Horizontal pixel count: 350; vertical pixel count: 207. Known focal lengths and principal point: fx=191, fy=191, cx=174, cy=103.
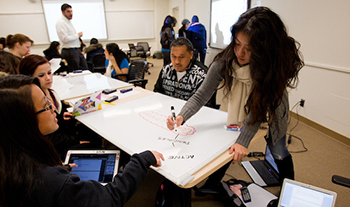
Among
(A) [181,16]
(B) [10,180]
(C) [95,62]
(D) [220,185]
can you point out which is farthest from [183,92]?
(A) [181,16]

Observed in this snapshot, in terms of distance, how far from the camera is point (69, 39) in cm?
349

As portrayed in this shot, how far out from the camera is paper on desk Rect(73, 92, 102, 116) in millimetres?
1520

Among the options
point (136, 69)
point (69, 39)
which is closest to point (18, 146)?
point (136, 69)

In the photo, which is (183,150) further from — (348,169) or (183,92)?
(348,169)

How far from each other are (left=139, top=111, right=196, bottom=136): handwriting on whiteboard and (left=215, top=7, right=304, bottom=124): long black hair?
1.33ft

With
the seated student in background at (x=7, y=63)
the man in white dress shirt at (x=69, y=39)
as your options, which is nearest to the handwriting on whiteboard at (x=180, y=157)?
the seated student in background at (x=7, y=63)

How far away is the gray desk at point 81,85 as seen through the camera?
82.5 inches

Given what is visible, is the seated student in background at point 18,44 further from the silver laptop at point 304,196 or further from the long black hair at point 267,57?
the silver laptop at point 304,196

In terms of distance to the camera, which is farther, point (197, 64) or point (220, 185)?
point (197, 64)

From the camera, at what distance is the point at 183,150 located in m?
1.04

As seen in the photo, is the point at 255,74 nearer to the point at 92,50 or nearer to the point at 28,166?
the point at 28,166

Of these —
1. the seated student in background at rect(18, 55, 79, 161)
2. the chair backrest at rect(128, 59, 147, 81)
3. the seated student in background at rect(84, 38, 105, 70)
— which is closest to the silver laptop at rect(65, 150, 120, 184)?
the seated student in background at rect(18, 55, 79, 161)

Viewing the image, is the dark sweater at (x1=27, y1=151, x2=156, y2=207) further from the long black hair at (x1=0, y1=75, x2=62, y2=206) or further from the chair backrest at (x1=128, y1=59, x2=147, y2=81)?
the chair backrest at (x1=128, y1=59, x2=147, y2=81)

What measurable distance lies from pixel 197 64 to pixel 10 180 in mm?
1723
